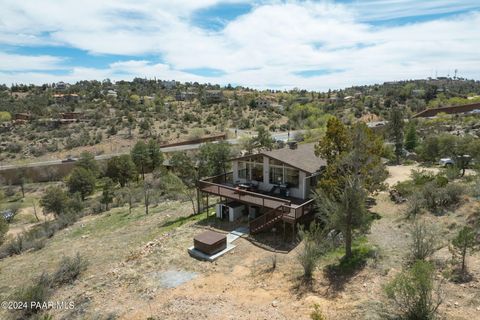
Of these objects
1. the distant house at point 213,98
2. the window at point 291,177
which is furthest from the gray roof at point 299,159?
the distant house at point 213,98

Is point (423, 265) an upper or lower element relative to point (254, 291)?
upper

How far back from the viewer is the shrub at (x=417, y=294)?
861cm

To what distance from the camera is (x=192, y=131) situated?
2522 inches

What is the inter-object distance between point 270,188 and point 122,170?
21766 mm

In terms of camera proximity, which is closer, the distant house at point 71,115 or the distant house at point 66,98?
the distant house at point 71,115

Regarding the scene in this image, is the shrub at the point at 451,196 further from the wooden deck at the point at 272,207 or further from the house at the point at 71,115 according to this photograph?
the house at the point at 71,115

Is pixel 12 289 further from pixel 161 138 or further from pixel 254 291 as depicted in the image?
pixel 161 138

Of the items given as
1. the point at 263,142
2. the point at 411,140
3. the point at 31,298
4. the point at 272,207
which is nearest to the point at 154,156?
the point at 263,142

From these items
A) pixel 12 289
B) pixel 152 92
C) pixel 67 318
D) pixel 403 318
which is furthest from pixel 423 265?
pixel 152 92

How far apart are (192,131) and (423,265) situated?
57522 millimetres

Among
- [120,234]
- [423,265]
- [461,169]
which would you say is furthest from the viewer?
[461,169]

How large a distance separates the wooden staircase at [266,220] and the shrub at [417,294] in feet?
24.2

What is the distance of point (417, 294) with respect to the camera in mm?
8891

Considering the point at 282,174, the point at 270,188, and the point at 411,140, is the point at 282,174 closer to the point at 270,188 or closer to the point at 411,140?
the point at 270,188
